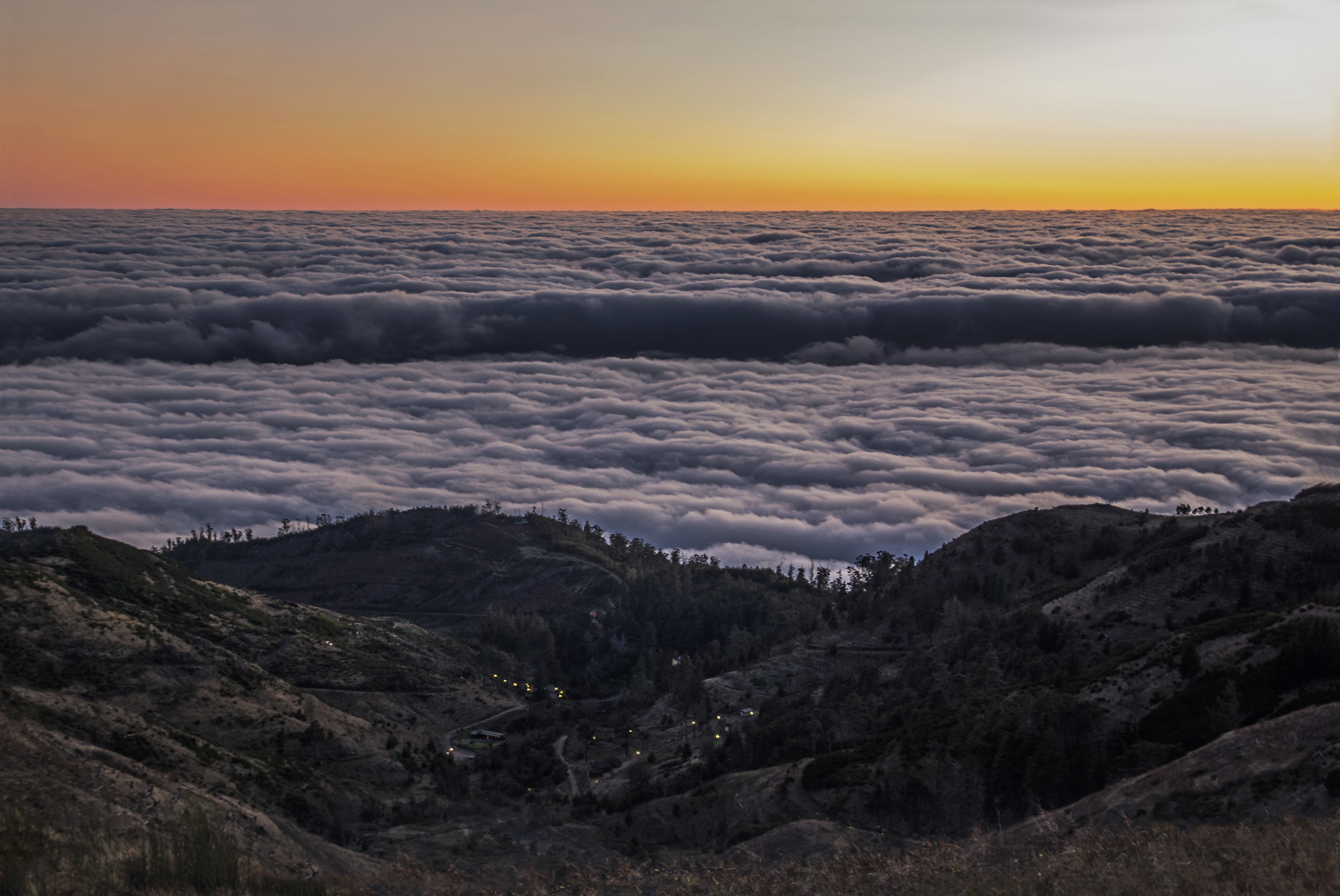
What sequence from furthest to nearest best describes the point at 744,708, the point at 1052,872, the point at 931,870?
the point at 744,708 → the point at 931,870 → the point at 1052,872

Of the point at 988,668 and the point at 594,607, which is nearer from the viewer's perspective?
the point at 988,668

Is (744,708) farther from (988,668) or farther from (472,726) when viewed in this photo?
(988,668)

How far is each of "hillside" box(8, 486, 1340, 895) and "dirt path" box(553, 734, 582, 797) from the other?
0.60 meters

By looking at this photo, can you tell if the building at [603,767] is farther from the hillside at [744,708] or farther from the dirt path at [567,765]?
the dirt path at [567,765]

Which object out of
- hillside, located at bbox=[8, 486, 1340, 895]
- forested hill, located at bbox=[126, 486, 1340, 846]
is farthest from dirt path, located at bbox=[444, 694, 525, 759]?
forested hill, located at bbox=[126, 486, 1340, 846]

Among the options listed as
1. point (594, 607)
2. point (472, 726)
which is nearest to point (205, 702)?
point (472, 726)

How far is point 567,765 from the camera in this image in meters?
97.9

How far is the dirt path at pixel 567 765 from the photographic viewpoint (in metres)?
88.6

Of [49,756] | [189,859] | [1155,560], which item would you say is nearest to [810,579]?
[1155,560]

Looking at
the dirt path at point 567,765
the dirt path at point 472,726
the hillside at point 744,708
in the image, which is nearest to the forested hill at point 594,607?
the hillside at point 744,708

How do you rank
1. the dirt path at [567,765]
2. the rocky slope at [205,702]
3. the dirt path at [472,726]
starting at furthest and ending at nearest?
the dirt path at [472,726] → the dirt path at [567,765] → the rocky slope at [205,702]

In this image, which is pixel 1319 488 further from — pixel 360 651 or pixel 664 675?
pixel 360 651

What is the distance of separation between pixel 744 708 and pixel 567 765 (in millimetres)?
19548

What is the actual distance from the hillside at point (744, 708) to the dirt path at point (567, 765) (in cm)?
60
